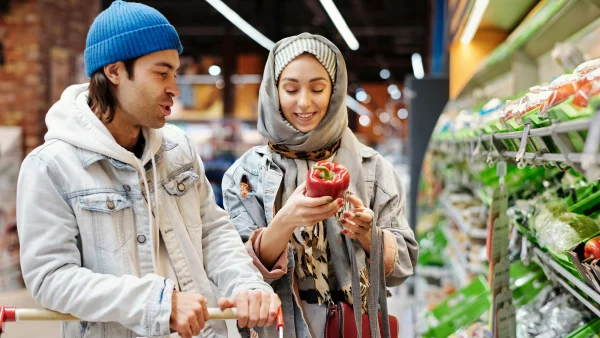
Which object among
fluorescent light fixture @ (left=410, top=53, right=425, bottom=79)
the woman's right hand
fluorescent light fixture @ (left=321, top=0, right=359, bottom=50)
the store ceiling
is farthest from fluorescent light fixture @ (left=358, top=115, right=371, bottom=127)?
the woman's right hand

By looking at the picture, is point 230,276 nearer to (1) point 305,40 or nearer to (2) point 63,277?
(2) point 63,277

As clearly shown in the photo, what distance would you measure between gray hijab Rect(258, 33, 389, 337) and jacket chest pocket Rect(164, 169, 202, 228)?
37cm

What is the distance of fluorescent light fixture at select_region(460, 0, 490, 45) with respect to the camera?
5.06m

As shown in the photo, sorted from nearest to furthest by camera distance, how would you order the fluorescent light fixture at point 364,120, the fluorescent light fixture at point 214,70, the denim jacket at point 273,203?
the denim jacket at point 273,203 → the fluorescent light fixture at point 214,70 → the fluorescent light fixture at point 364,120

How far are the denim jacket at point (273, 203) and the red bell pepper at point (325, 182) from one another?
0.97 ft

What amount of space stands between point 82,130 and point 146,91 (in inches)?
7.5

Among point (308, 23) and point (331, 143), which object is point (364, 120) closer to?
point (308, 23)

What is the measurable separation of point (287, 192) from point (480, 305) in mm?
1986

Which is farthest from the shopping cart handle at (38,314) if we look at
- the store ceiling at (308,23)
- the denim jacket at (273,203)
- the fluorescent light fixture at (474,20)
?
the store ceiling at (308,23)

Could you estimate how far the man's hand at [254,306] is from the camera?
1.62 metres

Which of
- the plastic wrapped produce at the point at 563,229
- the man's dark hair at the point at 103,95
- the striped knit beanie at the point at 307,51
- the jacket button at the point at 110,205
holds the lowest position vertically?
the plastic wrapped produce at the point at 563,229

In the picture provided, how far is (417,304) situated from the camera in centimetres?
627

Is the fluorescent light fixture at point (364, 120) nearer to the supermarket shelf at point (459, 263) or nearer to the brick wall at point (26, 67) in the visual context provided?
the brick wall at point (26, 67)

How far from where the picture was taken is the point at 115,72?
1751 millimetres
